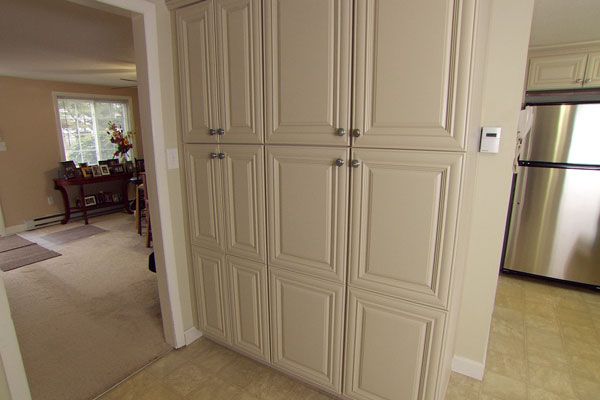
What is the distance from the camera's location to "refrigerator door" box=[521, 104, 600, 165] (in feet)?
8.68

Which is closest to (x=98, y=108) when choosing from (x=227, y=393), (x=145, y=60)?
(x=145, y=60)

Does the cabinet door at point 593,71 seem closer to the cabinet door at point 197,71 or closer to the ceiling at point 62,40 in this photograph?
the cabinet door at point 197,71

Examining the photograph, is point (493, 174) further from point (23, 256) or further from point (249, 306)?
point (23, 256)

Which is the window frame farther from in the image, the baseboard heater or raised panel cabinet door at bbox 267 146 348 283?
raised panel cabinet door at bbox 267 146 348 283

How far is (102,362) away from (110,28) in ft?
7.61

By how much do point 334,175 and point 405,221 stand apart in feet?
1.18

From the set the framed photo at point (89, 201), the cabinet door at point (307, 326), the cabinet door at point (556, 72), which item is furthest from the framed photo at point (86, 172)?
the cabinet door at point (556, 72)

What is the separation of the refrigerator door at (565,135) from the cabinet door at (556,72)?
0.95 ft

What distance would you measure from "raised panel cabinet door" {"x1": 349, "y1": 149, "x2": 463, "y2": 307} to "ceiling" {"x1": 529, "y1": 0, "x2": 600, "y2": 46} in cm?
163

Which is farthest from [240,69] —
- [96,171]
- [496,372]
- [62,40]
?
[96,171]

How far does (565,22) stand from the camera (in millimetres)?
2287

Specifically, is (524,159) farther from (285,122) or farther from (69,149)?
(69,149)

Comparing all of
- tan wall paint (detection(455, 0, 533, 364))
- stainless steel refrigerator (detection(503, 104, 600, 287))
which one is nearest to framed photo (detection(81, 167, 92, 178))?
tan wall paint (detection(455, 0, 533, 364))

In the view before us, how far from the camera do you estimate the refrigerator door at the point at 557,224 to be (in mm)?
2762
